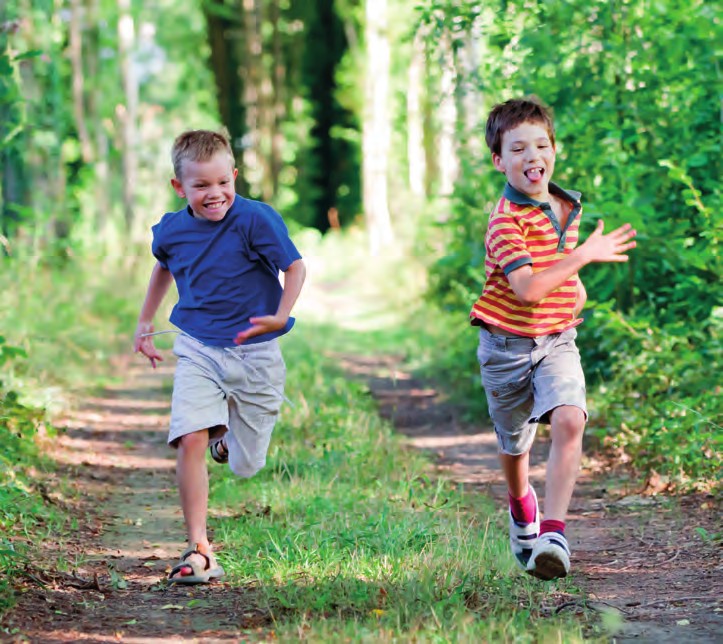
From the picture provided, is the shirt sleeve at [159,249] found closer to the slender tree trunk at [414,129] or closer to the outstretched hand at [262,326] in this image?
the outstretched hand at [262,326]

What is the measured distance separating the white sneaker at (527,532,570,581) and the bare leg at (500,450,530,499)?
2.07 feet

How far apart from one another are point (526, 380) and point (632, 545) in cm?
136

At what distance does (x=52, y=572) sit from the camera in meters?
3.99

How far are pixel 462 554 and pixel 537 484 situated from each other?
2306mm

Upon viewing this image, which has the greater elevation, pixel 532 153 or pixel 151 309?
pixel 532 153

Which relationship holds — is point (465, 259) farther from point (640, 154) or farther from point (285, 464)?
point (285, 464)

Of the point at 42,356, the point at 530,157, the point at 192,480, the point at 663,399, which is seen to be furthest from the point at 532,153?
the point at 42,356

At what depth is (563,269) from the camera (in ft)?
11.6

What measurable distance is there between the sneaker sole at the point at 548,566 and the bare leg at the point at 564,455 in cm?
23

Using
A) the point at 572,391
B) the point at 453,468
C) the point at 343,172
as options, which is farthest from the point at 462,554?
the point at 343,172

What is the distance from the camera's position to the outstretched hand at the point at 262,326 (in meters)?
4.12

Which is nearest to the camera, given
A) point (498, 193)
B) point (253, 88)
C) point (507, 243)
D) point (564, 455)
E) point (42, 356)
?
point (564, 455)

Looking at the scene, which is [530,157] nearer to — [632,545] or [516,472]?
[516,472]

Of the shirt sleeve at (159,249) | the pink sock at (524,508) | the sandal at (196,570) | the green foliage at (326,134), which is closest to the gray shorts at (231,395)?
the shirt sleeve at (159,249)
